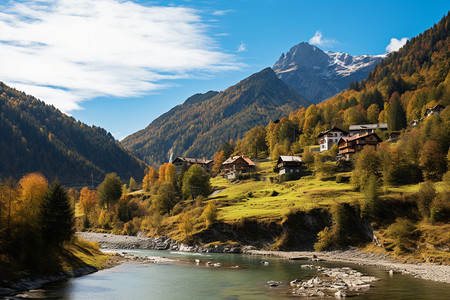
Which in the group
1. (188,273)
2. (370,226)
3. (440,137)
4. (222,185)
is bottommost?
(188,273)

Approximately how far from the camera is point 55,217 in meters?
67.4

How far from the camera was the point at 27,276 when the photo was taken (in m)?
56.7

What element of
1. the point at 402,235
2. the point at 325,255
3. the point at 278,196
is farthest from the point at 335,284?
the point at 278,196

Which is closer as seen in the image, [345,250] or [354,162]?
A: [345,250]

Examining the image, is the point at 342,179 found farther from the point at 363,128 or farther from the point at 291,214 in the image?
the point at 363,128

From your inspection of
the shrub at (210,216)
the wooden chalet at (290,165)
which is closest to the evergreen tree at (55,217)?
the shrub at (210,216)

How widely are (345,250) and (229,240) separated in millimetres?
34064

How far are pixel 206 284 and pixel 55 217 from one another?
2863 cm

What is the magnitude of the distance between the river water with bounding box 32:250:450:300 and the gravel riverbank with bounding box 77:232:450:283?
4.67 m

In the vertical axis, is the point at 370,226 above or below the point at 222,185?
below

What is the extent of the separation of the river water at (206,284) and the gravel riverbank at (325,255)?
15.3 feet

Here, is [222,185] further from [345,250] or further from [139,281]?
[139,281]

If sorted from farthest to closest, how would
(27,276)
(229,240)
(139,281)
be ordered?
(229,240), (139,281), (27,276)

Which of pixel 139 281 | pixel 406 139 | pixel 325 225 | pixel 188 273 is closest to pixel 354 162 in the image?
pixel 406 139
